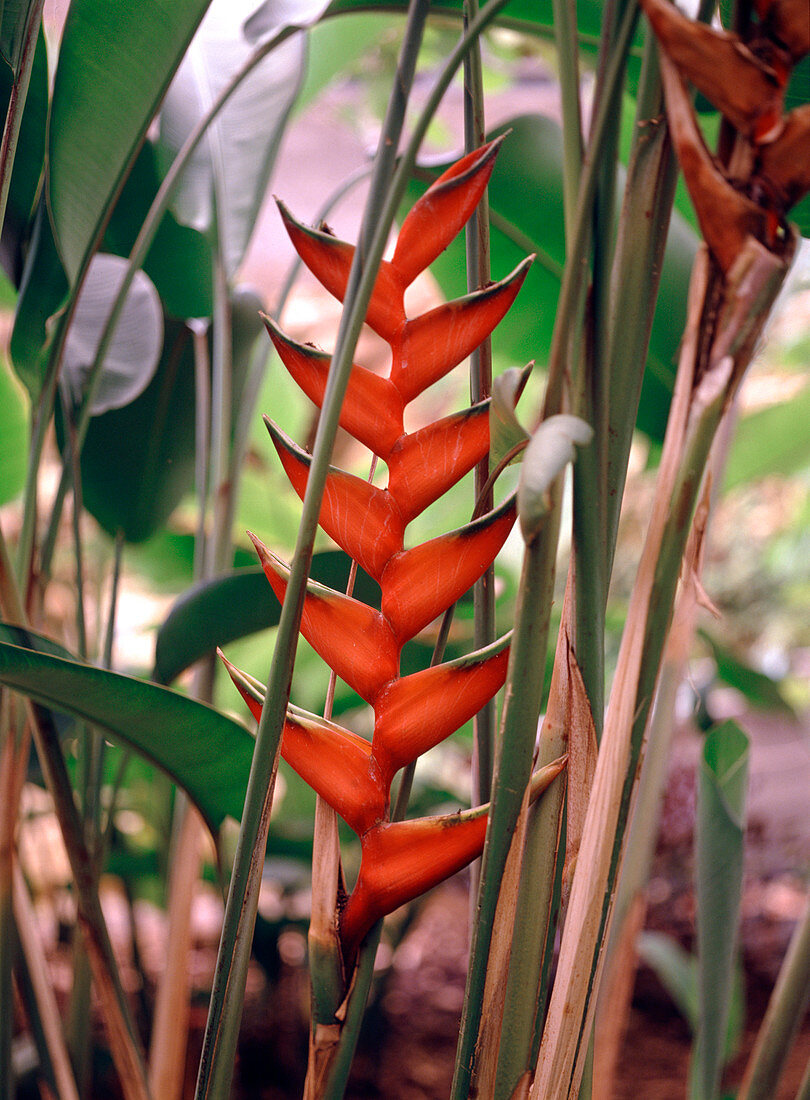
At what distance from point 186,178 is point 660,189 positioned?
0.39 m

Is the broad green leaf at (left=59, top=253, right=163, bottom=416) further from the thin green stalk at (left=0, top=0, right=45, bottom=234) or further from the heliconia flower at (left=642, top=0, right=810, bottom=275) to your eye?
the heliconia flower at (left=642, top=0, right=810, bottom=275)

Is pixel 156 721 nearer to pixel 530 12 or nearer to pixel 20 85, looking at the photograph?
pixel 20 85

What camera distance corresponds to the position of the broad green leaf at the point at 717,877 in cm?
30

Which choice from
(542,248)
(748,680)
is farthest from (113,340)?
(748,680)

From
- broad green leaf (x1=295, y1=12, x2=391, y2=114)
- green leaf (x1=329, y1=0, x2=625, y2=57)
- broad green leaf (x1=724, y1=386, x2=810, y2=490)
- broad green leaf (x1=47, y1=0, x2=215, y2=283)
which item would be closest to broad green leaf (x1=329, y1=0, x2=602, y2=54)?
green leaf (x1=329, y1=0, x2=625, y2=57)

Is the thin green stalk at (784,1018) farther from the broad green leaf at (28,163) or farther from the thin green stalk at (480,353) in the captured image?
the broad green leaf at (28,163)

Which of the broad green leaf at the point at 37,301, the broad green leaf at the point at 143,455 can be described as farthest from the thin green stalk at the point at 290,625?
the broad green leaf at the point at 143,455

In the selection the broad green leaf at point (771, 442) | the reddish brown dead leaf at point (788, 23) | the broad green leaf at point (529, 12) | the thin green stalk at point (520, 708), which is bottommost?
the broad green leaf at point (771, 442)

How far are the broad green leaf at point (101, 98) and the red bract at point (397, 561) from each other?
0.16 metres

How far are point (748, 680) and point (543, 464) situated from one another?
2.21 feet

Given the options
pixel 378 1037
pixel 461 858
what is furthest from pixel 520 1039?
pixel 378 1037

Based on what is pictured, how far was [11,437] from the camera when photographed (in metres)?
0.58

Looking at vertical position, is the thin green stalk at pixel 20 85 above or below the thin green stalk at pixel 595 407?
above

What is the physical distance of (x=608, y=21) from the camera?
0.59ft
